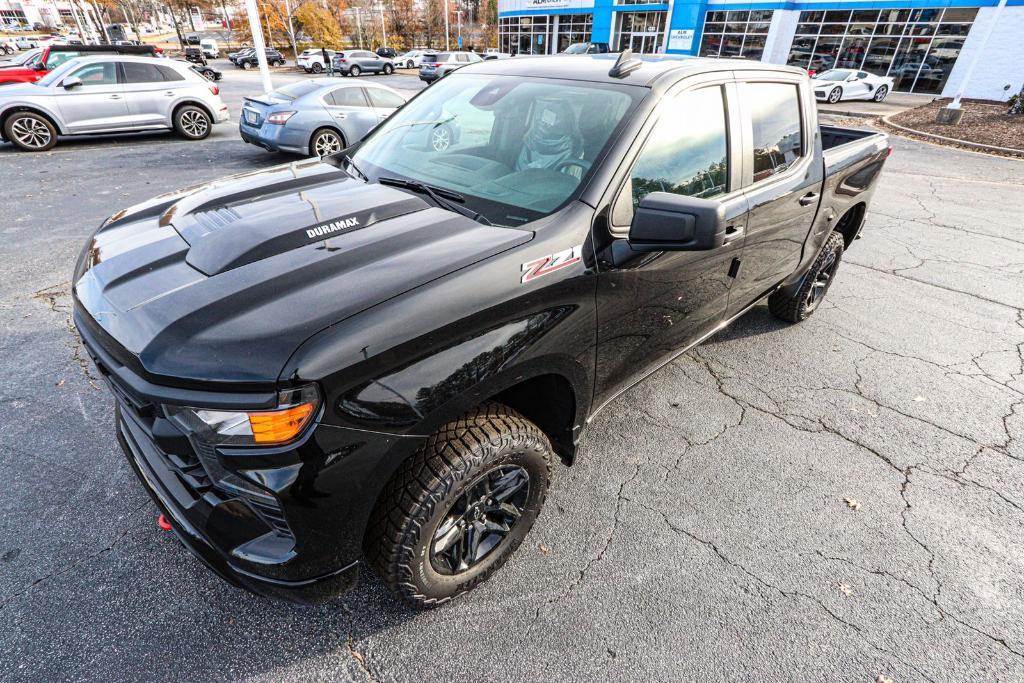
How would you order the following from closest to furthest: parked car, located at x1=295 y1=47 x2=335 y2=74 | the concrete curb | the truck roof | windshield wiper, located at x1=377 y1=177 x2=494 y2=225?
windshield wiper, located at x1=377 y1=177 x2=494 y2=225 → the truck roof → the concrete curb → parked car, located at x1=295 y1=47 x2=335 y2=74

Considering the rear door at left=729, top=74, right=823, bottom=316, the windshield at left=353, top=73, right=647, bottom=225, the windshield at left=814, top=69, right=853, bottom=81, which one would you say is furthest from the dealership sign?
the windshield at left=353, top=73, right=647, bottom=225

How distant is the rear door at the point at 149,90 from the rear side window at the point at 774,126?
440 inches

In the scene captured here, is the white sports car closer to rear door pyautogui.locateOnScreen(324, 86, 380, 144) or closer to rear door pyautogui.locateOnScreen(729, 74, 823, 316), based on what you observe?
rear door pyautogui.locateOnScreen(324, 86, 380, 144)

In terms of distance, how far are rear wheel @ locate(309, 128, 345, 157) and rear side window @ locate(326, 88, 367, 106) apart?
1.78ft

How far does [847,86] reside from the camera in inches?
819

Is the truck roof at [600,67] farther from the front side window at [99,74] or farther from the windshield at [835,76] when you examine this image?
the windshield at [835,76]

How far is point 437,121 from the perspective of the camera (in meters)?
2.87

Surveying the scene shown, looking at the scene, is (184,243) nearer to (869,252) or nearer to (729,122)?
(729,122)

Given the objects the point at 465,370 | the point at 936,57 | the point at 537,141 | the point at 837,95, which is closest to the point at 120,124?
the point at 537,141

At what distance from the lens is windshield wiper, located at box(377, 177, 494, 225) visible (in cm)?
209

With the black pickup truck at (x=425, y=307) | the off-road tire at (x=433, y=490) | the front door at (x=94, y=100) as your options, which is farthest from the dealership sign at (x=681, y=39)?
the off-road tire at (x=433, y=490)

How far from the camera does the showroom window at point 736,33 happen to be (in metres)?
28.6

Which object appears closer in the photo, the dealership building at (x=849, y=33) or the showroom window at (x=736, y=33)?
the dealership building at (x=849, y=33)

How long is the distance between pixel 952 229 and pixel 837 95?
17746mm
